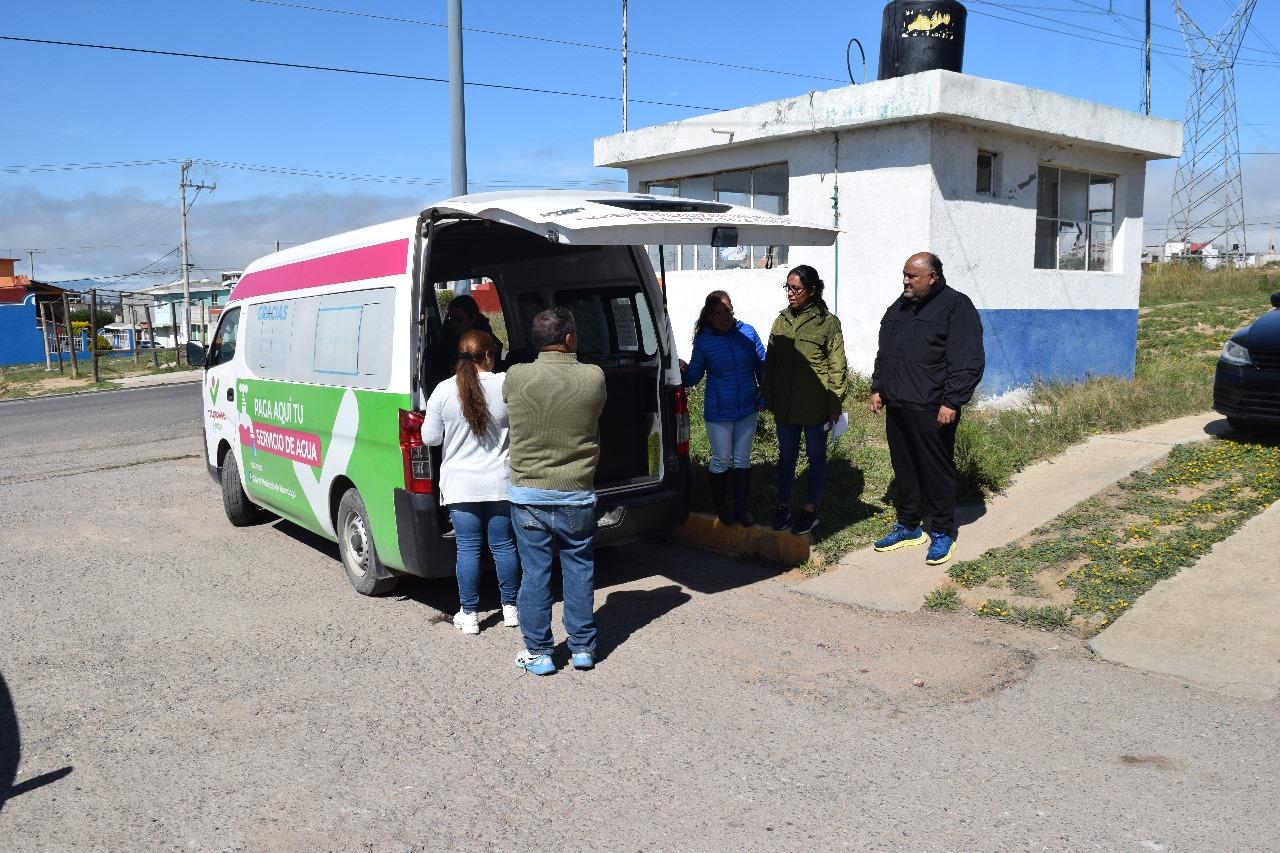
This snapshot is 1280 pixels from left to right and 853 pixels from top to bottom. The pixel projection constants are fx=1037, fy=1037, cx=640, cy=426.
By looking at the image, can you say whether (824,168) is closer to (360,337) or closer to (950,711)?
(360,337)

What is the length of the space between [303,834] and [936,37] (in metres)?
10.3

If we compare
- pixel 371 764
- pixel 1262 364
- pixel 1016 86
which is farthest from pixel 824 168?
pixel 371 764

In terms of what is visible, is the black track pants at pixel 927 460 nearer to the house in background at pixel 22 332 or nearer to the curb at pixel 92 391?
the curb at pixel 92 391

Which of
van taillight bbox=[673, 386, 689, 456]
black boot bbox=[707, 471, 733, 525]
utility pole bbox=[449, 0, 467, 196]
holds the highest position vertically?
utility pole bbox=[449, 0, 467, 196]

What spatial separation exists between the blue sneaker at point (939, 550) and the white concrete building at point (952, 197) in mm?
4728

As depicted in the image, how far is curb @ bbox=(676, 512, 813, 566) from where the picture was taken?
22.5 feet

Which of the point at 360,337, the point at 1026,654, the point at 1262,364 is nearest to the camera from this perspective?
the point at 1026,654

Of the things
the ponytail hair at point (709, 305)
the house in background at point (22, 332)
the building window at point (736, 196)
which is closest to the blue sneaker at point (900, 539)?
the ponytail hair at point (709, 305)

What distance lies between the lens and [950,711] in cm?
448

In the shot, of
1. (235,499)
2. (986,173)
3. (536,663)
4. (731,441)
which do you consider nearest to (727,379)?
(731,441)

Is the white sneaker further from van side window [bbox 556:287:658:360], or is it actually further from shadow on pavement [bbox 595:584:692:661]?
van side window [bbox 556:287:658:360]

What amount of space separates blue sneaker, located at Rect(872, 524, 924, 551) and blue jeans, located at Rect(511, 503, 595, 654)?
8.23 ft

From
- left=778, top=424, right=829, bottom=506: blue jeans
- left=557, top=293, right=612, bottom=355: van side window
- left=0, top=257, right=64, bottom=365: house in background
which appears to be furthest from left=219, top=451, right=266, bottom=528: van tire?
left=0, top=257, right=64, bottom=365: house in background

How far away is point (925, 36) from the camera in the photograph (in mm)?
11094
